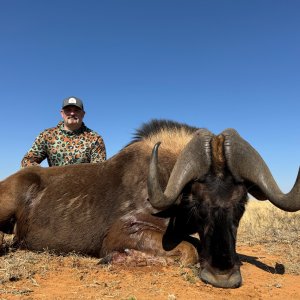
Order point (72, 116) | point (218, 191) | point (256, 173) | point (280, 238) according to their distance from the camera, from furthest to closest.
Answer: point (72, 116) < point (280, 238) < point (256, 173) < point (218, 191)

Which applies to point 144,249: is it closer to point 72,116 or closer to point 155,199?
point 155,199

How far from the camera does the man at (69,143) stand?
765 centimetres

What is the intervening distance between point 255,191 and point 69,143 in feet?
14.3

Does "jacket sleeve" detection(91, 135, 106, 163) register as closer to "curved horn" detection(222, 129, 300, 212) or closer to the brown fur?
the brown fur

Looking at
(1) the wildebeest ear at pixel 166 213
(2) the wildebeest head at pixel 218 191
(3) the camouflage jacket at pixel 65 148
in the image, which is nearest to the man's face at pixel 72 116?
(3) the camouflage jacket at pixel 65 148

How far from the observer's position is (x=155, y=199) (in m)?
4.07

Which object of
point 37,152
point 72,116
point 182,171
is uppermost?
point 72,116

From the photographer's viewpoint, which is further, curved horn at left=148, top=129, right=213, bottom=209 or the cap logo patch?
the cap logo patch

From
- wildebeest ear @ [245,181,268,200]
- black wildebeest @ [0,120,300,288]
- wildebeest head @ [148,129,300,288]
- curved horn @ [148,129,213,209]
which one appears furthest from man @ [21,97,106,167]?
wildebeest ear @ [245,181,268,200]

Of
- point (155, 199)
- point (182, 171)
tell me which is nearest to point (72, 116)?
point (182, 171)

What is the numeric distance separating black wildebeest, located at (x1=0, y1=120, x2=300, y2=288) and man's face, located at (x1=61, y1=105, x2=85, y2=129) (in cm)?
199

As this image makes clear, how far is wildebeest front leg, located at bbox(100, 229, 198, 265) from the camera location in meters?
4.46

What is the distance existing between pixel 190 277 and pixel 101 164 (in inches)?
99.1

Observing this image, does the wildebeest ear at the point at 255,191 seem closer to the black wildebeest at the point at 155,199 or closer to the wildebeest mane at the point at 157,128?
the black wildebeest at the point at 155,199
